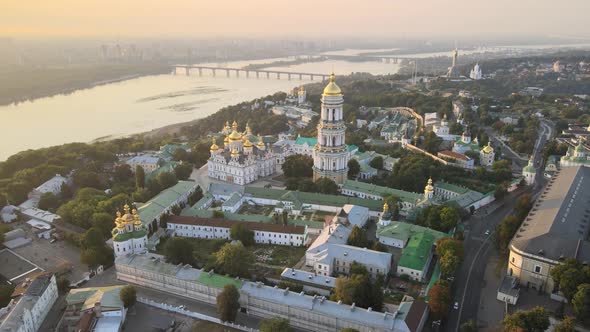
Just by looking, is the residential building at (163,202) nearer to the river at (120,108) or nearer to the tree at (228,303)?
the tree at (228,303)

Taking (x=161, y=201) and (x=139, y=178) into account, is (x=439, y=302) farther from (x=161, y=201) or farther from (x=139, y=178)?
(x=139, y=178)

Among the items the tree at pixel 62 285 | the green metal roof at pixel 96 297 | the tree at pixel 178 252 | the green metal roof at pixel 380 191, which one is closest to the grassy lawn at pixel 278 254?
the tree at pixel 178 252

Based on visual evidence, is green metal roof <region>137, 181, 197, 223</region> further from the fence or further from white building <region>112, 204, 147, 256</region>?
the fence

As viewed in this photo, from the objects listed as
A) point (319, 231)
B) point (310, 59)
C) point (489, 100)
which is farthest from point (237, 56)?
point (319, 231)

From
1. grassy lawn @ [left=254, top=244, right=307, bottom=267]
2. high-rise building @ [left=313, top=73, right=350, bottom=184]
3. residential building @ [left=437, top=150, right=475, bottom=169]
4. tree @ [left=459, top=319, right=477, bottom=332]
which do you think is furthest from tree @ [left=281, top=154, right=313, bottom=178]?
tree @ [left=459, top=319, right=477, bottom=332]

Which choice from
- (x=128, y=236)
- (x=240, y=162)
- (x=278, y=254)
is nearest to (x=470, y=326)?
(x=278, y=254)

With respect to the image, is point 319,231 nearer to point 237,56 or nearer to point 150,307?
point 150,307
